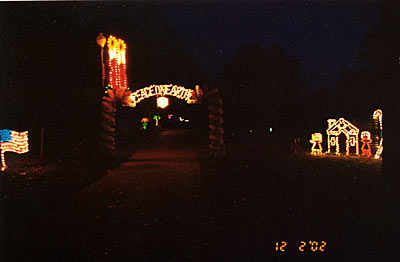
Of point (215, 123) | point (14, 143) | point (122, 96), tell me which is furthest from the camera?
point (215, 123)

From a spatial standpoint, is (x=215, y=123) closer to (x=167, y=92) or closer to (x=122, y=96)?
(x=167, y=92)

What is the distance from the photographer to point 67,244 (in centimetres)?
625

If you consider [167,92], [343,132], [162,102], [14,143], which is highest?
[167,92]

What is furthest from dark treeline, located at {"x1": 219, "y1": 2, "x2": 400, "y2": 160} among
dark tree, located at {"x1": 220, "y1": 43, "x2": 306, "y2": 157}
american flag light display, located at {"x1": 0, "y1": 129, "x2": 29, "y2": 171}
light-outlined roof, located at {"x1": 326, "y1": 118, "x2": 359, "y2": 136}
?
american flag light display, located at {"x1": 0, "y1": 129, "x2": 29, "y2": 171}

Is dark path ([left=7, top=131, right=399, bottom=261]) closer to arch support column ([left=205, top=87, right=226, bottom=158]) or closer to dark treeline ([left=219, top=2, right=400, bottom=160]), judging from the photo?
arch support column ([left=205, top=87, right=226, bottom=158])

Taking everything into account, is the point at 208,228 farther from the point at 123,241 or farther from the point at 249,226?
the point at 123,241

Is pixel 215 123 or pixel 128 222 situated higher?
pixel 215 123

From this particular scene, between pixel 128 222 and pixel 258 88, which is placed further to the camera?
pixel 258 88
